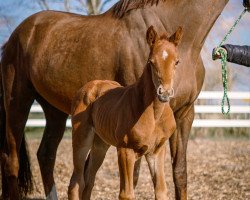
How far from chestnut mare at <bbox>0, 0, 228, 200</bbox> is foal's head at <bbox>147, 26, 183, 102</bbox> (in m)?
0.76

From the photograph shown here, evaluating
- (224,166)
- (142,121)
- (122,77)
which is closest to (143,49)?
(122,77)

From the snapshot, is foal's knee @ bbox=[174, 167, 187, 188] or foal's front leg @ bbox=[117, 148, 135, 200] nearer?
foal's front leg @ bbox=[117, 148, 135, 200]

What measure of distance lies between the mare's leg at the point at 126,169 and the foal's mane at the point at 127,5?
1.47 m

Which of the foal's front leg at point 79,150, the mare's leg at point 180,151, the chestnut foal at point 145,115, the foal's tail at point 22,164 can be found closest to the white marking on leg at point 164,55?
the chestnut foal at point 145,115

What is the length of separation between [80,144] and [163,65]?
1.03 meters

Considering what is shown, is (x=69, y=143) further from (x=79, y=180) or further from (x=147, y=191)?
(x=79, y=180)

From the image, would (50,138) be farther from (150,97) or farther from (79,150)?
(150,97)

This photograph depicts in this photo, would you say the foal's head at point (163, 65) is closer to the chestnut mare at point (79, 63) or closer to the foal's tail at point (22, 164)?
the chestnut mare at point (79, 63)

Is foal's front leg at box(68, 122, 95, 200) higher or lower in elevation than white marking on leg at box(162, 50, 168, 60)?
lower

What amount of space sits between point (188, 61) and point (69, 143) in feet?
24.8

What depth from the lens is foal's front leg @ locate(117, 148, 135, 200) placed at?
9.96 feet

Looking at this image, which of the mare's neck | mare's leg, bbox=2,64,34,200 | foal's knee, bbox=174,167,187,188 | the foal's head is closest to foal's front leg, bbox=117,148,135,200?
the foal's head

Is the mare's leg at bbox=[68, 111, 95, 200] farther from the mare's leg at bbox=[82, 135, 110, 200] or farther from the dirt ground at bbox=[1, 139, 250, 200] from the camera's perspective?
the dirt ground at bbox=[1, 139, 250, 200]

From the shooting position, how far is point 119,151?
10.1 ft
